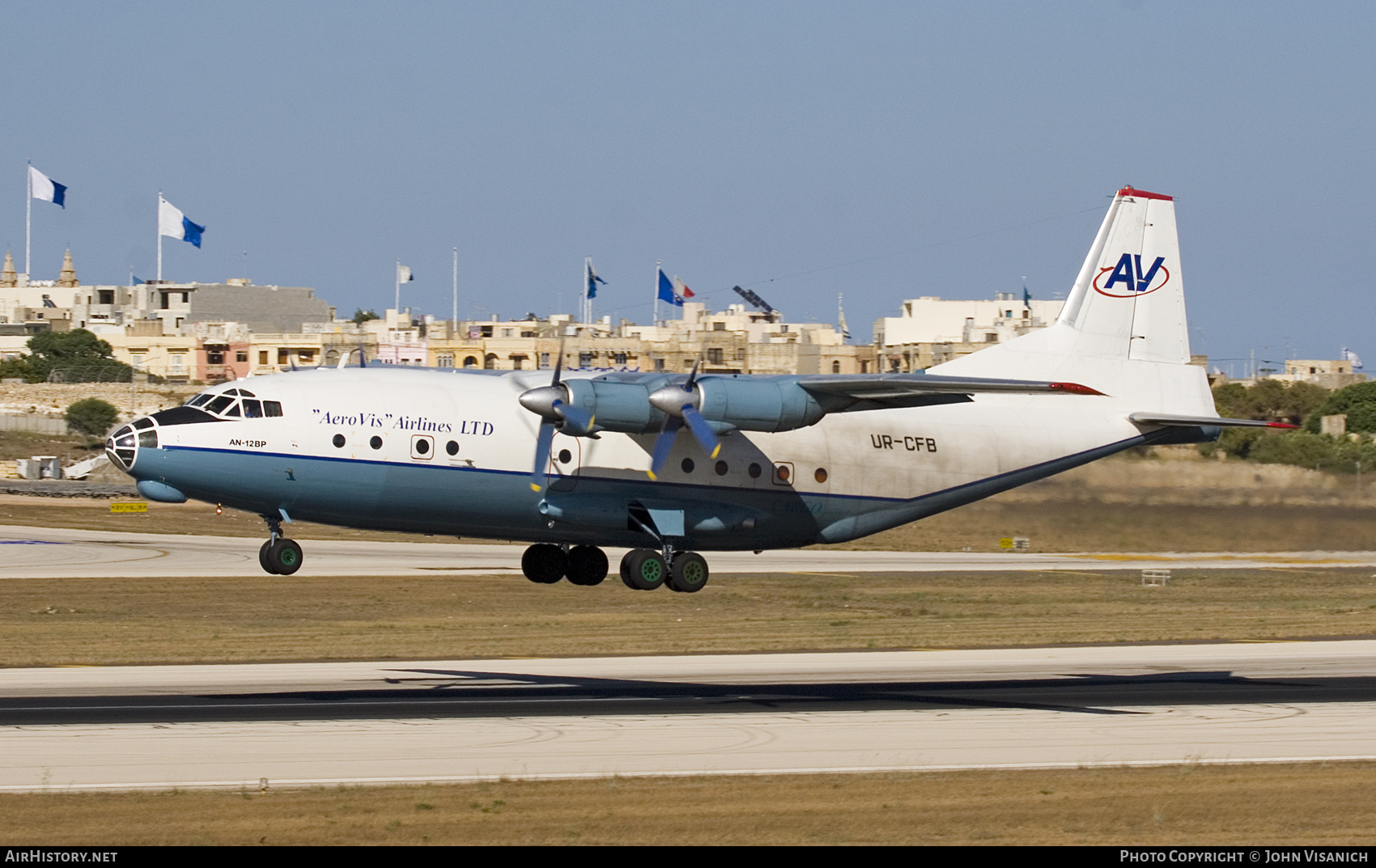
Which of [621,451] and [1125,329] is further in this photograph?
[1125,329]

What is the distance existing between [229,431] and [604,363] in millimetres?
93409

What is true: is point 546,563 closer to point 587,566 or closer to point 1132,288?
point 587,566

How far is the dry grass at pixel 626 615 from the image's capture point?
4566cm

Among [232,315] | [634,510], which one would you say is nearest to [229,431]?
[634,510]

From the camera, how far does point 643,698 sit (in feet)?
115

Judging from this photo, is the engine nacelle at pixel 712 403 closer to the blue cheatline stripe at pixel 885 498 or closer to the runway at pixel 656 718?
the blue cheatline stripe at pixel 885 498

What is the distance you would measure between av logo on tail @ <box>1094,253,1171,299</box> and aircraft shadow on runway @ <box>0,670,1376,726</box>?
9.81 metres

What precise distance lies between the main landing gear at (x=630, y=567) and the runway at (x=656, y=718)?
2.74 meters

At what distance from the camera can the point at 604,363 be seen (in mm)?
123375

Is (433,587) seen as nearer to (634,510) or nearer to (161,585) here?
(161,585)

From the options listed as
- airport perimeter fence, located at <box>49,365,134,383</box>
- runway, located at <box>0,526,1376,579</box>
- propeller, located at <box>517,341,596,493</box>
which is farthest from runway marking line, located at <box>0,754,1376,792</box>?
airport perimeter fence, located at <box>49,365,134,383</box>

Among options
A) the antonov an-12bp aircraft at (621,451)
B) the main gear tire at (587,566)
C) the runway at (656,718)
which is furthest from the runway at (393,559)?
the antonov an-12bp aircraft at (621,451)

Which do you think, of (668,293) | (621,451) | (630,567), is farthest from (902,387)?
(668,293)

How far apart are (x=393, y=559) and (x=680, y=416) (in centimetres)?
3751
